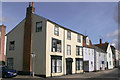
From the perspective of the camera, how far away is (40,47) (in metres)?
19.9

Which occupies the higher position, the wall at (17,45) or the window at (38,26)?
the window at (38,26)

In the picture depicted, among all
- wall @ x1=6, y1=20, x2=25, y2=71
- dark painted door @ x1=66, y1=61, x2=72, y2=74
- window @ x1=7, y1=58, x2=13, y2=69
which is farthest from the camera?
dark painted door @ x1=66, y1=61, x2=72, y2=74

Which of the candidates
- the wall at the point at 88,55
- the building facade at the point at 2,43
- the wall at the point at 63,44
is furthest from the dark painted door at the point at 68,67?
the building facade at the point at 2,43

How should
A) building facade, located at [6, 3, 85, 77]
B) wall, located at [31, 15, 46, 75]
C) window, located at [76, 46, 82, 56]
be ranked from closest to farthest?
wall, located at [31, 15, 46, 75] → building facade, located at [6, 3, 85, 77] → window, located at [76, 46, 82, 56]

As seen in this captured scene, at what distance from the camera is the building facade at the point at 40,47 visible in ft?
64.3

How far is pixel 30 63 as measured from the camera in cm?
2017

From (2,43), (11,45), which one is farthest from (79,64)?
(2,43)

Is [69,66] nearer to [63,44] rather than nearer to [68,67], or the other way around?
[68,67]

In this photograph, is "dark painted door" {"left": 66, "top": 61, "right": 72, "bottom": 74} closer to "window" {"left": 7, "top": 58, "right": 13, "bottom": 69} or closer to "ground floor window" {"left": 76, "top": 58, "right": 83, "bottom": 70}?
"ground floor window" {"left": 76, "top": 58, "right": 83, "bottom": 70}

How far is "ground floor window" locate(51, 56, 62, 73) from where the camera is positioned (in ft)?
66.8

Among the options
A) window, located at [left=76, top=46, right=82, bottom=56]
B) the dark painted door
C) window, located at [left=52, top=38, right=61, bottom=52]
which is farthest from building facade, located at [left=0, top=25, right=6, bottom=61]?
window, located at [left=76, top=46, right=82, bottom=56]

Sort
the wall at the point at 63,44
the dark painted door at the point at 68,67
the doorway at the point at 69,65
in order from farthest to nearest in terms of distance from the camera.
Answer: the dark painted door at the point at 68,67 → the doorway at the point at 69,65 → the wall at the point at 63,44

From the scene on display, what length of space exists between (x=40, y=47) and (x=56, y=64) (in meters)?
3.80

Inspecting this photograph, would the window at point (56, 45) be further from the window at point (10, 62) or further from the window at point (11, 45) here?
the window at point (10, 62)
